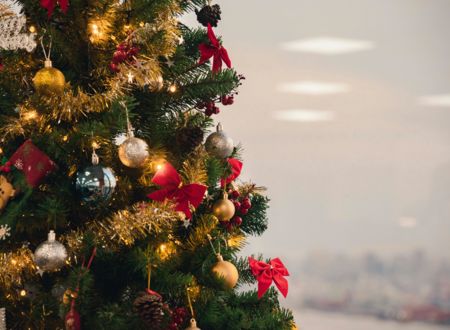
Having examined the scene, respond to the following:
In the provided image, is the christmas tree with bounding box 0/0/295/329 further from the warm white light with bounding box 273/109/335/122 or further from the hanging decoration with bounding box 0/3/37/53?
the warm white light with bounding box 273/109/335/122

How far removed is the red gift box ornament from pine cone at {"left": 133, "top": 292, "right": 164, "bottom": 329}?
253 mm

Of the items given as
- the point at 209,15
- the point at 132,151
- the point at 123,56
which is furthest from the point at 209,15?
the point at 132,151

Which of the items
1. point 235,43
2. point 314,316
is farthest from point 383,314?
point 235,43

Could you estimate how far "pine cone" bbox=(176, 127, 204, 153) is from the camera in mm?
1062

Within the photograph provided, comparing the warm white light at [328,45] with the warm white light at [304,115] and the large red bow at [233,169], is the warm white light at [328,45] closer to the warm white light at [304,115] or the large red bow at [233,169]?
the warm white light at [304,115]

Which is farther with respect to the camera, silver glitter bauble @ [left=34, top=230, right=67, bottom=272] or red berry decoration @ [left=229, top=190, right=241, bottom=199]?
red berry decoration @ [left=229, top=190, right=241, bottom=199]

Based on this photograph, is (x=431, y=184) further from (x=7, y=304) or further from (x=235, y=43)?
(x=7, y=304)

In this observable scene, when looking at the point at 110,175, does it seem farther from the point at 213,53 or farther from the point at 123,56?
the point at 213,53

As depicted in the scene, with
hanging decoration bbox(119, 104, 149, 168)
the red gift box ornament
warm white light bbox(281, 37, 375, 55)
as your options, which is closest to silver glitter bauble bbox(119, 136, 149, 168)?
hanging decoration bbox(119, 104, 149, 168)

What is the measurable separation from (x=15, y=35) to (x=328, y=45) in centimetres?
126

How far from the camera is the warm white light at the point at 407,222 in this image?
2.15 metres

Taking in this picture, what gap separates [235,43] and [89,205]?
1180mm

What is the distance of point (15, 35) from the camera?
1077 mm

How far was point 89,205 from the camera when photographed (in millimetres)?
1002
